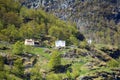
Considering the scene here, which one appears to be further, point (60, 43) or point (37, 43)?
point (60, 43)

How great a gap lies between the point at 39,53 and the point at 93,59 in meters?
23.1

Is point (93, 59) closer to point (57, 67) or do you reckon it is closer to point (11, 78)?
point (57, 67)

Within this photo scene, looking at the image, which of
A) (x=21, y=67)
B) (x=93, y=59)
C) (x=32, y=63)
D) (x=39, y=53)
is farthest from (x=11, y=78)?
(x=93, y=59)

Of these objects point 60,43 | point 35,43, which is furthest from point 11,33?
point 60,43

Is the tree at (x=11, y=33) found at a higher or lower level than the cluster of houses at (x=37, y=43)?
higher

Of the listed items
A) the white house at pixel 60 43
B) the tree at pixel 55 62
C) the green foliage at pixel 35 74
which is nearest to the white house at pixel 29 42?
the white house at pixel 60 43

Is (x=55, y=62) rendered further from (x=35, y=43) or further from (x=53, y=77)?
(x=35, y=43)

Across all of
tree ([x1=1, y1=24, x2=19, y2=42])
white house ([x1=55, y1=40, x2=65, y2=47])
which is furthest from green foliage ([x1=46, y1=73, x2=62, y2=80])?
white house ([x1=55, y1=40, x2=65, y2=47])

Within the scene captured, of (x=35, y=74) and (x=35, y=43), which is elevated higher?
(x=35, y=43)

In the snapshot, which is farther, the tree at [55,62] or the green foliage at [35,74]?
the tree at [55,62]

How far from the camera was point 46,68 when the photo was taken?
6388 inches

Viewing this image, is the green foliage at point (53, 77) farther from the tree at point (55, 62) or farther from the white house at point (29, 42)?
the white house at point (29, 42)

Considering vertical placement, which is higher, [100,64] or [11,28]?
[11,28]

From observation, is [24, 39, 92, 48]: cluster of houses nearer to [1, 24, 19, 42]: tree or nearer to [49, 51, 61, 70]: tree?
[1, 24, 19, 42]: tree
